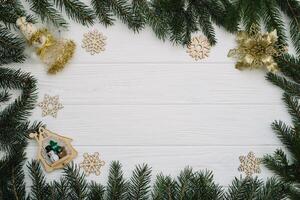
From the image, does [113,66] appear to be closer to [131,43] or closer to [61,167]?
[131,43]

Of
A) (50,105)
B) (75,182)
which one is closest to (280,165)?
(75,182)

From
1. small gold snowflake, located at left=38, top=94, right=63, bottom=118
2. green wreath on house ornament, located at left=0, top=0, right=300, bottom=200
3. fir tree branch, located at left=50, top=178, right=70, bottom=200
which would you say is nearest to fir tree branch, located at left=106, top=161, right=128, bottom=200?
green wreath on house ornament, located at left=0, top=0, right=300, bottom=200

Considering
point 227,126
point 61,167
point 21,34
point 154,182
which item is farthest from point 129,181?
point 21,34

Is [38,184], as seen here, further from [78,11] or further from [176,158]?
[78,11]

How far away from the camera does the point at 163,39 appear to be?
47.0 inches

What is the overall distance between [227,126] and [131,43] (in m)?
0.36

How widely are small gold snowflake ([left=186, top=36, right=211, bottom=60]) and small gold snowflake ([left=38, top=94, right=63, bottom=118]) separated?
397 millimetres

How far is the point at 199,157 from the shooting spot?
117cm

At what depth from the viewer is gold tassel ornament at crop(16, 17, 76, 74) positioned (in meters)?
1.16

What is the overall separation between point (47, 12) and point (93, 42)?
0.49 ft

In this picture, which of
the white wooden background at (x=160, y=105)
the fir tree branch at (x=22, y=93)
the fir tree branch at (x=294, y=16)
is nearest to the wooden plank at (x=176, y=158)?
the white wooden background at (x=160, y=105)

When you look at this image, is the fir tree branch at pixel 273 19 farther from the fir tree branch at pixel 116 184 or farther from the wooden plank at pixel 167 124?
the fir tree branch at pixel 116 184

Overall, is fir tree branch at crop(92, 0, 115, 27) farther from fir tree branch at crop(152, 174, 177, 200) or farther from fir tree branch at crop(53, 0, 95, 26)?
fir tree branch at crop(152, 174, 177, 200)

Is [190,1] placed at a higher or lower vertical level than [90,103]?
higher
